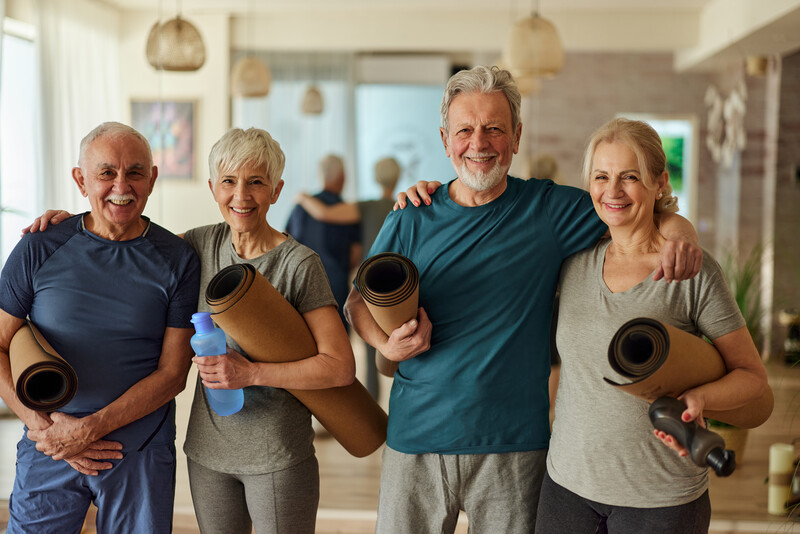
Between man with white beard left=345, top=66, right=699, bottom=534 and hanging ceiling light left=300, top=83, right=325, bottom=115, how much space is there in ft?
11.7

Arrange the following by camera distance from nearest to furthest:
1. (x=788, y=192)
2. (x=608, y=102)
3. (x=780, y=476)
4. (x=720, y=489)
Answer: (x=780, y=476), (x=720, y=489), (x=788, y=192), (x=608, y=102)

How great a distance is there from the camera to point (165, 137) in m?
3.24

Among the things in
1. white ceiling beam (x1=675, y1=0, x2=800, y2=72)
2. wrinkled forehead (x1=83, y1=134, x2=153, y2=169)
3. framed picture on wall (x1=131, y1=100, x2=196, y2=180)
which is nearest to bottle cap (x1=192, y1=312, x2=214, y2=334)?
wrinkled forehead (x1=83, y1=134, x2=153, y2=169)

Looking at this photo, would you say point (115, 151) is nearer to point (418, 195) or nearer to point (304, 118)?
point (418, 195)

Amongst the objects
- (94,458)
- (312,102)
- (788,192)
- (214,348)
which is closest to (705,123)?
(788,192)

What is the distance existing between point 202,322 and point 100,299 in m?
0.27

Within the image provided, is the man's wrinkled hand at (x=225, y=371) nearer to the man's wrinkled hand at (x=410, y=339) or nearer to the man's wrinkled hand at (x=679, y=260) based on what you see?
the man's wrinkled hand at (x=410, y=339)

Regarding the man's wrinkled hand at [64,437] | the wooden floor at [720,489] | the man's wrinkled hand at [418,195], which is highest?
the man's wrinkled hand at [418,195]

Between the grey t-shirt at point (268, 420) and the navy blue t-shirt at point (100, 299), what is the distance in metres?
0.09

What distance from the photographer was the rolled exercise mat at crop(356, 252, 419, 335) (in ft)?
4.42

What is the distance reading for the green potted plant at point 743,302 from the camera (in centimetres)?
321

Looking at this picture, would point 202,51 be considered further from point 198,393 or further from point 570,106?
point 570,106

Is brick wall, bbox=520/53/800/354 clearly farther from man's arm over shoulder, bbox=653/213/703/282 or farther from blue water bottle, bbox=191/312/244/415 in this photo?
blue water bottle, bbox=191/312/244/415

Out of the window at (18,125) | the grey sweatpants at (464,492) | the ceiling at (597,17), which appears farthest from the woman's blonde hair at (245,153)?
the ceiling at (597,17)
